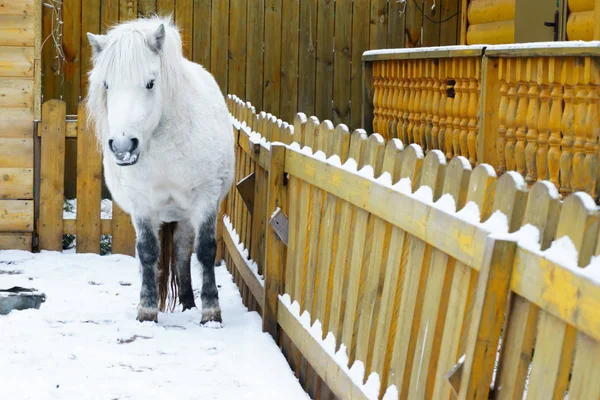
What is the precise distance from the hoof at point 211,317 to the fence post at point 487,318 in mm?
3290

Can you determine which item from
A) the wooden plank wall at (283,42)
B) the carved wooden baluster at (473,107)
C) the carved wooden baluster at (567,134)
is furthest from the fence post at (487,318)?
the wooden plank wall at (283,42)

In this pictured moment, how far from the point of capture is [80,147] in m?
7.93

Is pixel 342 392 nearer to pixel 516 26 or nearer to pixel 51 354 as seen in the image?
pixel 51 354

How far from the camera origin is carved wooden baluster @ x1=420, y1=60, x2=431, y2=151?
8.49 meters

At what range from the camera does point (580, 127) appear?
5.66 m

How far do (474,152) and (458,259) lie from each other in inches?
201

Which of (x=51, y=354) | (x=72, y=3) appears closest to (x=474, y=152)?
(x=51, y=354)

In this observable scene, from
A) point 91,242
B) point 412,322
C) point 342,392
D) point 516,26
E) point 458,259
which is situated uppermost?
point 516,26

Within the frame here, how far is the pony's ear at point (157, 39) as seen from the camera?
522 cm

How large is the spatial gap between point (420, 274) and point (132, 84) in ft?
8.91

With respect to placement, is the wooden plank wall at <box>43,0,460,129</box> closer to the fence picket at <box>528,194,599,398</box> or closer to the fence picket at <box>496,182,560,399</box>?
the fence picket at <box>496,182,560,399</box>

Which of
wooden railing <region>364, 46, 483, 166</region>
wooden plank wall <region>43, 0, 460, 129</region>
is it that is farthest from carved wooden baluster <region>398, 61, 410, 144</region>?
wooden plank wall <region>43, 0, 460, 129</region>

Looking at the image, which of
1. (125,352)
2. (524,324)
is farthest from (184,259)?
(524,324)

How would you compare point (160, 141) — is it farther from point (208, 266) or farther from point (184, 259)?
point (184, 259)
